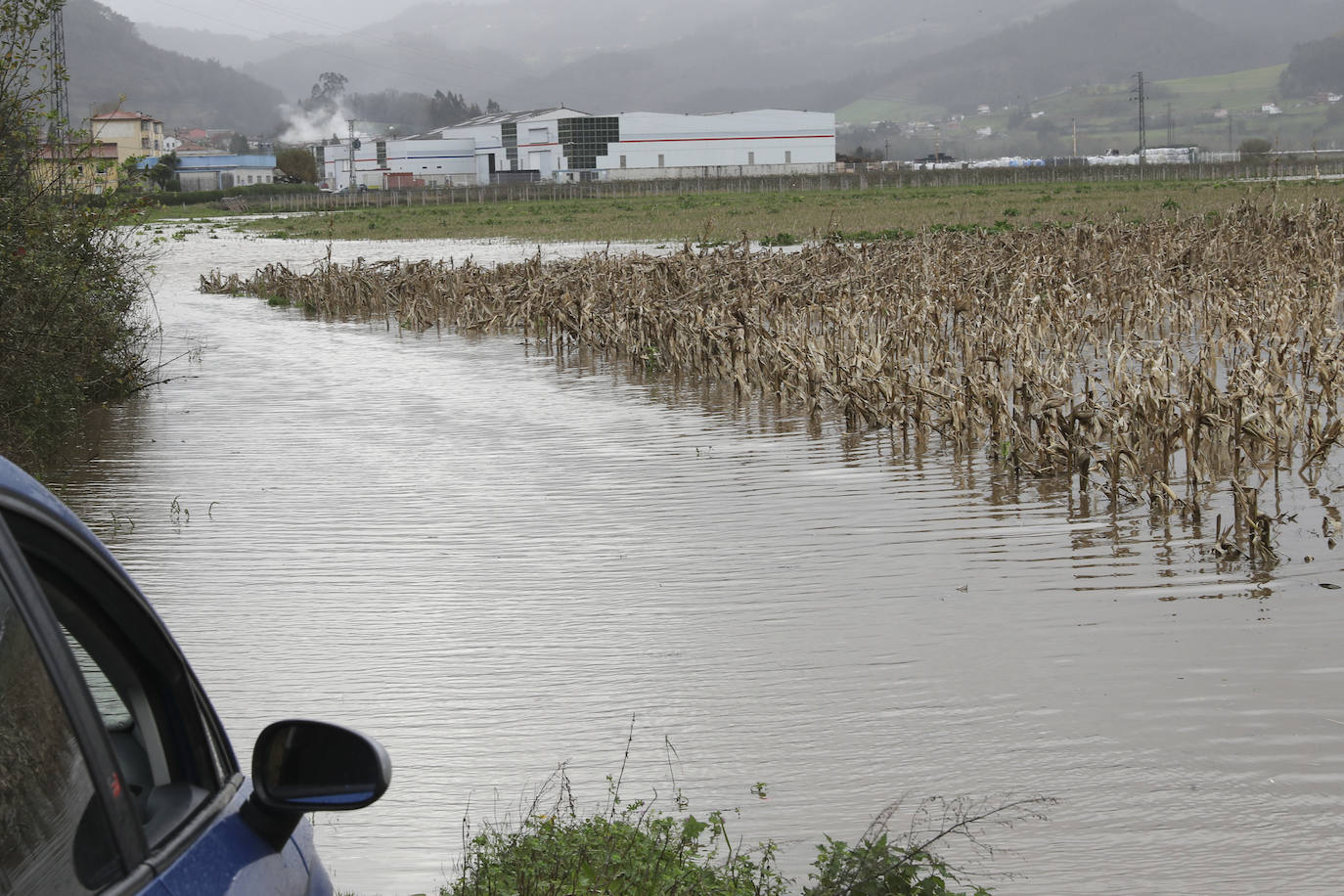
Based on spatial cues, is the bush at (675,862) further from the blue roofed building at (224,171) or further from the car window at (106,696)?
the blue roofed building at (224,171)

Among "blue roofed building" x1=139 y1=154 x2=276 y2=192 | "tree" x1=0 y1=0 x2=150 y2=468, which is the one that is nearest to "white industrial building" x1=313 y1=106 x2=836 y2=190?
"blue roofed building" x1=139 y1=154 x2=276 y2=192

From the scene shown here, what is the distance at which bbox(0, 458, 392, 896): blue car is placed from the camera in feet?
6.19

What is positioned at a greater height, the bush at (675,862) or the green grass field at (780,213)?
the green grass field at (780,213)

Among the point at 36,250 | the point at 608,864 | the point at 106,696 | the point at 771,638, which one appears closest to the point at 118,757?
the point at 106,696

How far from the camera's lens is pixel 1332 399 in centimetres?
1202

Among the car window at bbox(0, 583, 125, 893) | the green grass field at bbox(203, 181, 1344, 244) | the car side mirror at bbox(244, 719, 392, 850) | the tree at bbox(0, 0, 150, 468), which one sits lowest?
the car side mirror at bbox(244, 719, 392, 850)

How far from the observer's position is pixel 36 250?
38.7ft

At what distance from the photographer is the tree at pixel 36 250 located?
11.4m

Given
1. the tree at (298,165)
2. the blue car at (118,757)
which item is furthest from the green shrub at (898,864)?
the tree at (298,165)

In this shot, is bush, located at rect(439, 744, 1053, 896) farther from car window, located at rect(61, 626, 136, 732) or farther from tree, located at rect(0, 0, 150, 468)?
tree, located at rect(0, 0, 150, 468)

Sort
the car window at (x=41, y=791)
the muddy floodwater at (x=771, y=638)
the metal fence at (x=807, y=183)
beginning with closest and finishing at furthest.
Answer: the car window at (x=41, y=791)
the muddy floodwater at (x=771, y=638)
the metal fence at (x=807, y=183)

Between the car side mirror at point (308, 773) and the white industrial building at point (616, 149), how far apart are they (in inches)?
4926

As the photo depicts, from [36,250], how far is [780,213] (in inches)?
1946

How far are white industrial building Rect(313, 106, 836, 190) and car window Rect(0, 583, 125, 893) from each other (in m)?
126
